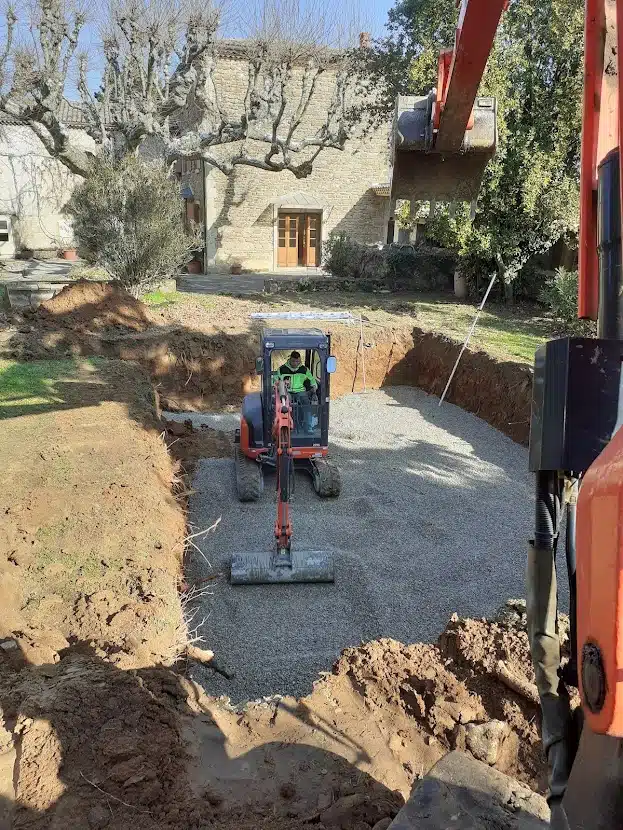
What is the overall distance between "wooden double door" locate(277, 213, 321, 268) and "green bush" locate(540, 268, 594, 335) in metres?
13.5

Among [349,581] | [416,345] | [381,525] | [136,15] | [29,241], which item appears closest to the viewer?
[349,581]

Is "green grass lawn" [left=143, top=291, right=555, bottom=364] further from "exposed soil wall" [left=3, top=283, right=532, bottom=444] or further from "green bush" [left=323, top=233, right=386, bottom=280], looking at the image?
"green bush" [left=323, top=233, right=386, bottom=280]

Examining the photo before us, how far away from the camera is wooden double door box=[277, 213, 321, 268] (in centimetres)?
2806

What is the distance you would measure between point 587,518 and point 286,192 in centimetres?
2763

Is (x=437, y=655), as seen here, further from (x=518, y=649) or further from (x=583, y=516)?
(x=583, y=516)

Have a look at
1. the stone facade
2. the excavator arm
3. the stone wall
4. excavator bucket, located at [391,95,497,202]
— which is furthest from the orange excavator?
the stone facade

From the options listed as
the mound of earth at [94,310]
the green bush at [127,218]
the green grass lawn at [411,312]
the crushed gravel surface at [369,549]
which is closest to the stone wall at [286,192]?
the green grass lawn at [411,312]

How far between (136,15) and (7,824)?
20.9 m

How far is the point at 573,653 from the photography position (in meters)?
1.90

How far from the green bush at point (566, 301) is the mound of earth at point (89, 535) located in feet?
35.0

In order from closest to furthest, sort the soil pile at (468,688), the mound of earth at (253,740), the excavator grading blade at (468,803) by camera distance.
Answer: the excavator grading blade at (468,803), the mound of earth at (253,740), the soil pile at (468,688)

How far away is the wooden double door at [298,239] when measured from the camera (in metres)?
28.1

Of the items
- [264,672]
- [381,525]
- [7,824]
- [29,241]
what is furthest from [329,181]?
[7,824]

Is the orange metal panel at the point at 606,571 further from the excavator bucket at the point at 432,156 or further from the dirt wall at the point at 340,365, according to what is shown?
the dirt wall at the point at 340,365
